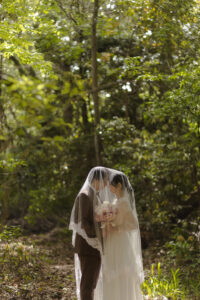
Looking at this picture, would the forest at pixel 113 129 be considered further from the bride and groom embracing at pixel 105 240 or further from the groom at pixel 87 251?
the groom at pixel 87 251

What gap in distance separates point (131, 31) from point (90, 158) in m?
3.68

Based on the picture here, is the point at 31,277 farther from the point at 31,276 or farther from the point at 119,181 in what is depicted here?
the point at 119,181

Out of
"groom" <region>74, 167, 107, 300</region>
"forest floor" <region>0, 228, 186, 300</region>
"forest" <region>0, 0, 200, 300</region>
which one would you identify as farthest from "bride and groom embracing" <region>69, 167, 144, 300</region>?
"forest floor" <region>0, 228, 186, 300</region>

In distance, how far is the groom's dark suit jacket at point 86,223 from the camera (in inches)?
175

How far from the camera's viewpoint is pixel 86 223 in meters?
4.44

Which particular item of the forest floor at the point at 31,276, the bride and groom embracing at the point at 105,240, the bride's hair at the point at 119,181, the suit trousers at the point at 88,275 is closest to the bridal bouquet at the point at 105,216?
the bride and groom embracing at the point at 105,240

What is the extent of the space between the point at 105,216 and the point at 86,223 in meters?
0.25

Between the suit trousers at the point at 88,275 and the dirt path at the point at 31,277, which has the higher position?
the suit trousers at the point at 88,275

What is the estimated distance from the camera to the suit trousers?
4426 millimetres

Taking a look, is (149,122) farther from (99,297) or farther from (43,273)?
(99,297)

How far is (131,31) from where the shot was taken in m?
9.98

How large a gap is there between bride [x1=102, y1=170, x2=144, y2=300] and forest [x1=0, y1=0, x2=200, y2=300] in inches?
40.5

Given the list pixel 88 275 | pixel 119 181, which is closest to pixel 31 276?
pixel 88 275

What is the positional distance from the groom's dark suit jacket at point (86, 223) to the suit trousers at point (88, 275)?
0.07 m
